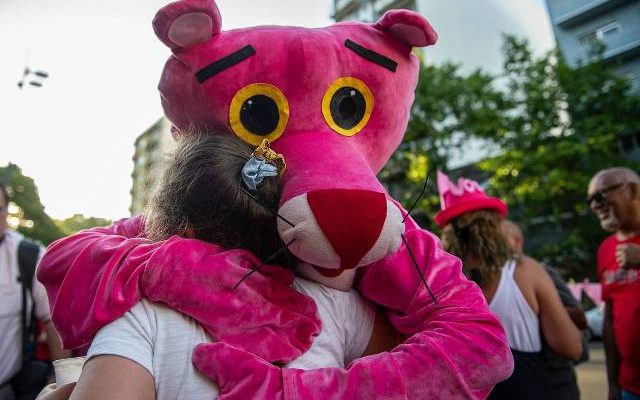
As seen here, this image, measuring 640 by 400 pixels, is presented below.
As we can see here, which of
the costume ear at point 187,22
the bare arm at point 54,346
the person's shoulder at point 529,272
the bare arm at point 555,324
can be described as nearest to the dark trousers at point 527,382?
the bare arm at point 555,324

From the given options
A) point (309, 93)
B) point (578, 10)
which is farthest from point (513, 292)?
point (578, 10)

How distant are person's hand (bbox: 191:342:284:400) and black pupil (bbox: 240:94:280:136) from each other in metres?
0.61

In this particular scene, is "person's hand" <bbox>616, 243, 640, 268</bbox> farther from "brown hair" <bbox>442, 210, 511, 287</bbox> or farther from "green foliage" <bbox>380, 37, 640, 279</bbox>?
"green foliage" <bbox>380, 37, 640, 279</bbox>

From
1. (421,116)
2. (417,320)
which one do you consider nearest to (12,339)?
(417,320)

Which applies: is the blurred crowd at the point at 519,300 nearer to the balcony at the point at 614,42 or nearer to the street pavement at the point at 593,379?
the street pavement at the point at 593,379

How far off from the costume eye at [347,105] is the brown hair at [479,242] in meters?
1.50

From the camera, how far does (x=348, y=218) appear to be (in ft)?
3.20

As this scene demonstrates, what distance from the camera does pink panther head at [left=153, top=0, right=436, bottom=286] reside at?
1051 mm

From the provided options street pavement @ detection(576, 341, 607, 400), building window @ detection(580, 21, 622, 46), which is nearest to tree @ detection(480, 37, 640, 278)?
building window @ detection(580, 21, 622, 46)

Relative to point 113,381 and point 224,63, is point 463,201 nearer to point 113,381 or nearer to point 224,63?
point 224,63

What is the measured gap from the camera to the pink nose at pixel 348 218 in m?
0.97

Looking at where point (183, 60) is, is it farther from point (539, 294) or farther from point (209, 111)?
point (539, 294)

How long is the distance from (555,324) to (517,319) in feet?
0.60

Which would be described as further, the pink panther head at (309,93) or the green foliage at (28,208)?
the green foliage at (28,208)
